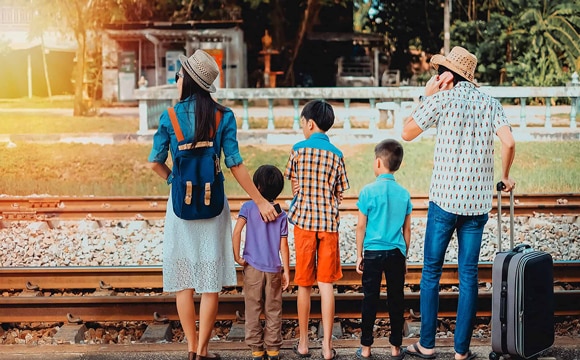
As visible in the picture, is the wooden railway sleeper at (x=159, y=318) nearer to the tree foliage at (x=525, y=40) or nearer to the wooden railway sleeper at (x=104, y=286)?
the wooden railway sleeper at (x=104, y=286)

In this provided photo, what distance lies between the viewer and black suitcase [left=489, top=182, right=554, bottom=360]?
14.3ft

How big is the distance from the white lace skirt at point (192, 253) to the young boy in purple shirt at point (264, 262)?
0.14 metres

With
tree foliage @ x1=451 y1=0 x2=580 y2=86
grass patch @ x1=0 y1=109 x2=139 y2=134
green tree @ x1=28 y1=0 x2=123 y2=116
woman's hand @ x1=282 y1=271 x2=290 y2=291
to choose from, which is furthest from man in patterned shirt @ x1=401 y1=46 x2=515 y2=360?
tree foliage @ x1=451 y1=0 x2=580 y2=86

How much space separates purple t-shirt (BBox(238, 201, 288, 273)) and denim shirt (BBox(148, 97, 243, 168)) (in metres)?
0.33

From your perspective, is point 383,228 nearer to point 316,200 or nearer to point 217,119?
point 316,200

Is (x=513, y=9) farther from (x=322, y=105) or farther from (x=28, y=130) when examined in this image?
(x=322, y=105)

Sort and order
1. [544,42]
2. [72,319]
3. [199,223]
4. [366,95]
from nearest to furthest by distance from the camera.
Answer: [199,223], [72,319], [366,95], [544,42]

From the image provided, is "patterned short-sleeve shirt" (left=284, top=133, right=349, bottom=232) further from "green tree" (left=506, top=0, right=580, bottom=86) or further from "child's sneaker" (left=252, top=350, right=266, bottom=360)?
"green tree" (left=506, top=0, right=580, bottom=86)

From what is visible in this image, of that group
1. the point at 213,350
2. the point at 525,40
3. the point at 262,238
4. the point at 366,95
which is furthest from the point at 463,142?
the point at 525,40

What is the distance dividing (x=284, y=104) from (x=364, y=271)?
1448cm

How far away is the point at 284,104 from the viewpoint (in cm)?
1888

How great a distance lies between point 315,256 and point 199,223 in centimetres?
72

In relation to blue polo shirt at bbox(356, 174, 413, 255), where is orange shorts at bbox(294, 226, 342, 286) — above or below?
below

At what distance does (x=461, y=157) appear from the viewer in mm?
4395
